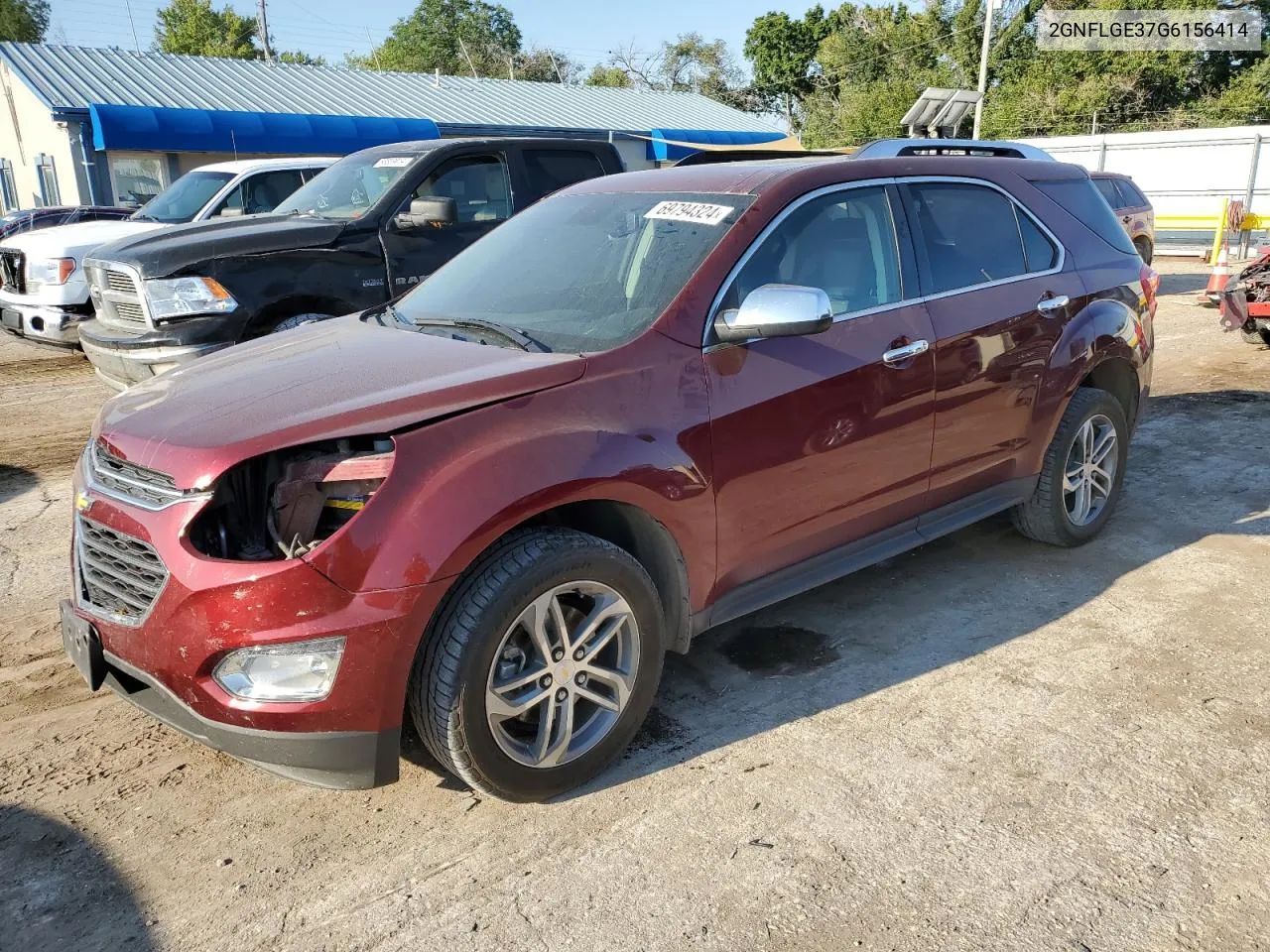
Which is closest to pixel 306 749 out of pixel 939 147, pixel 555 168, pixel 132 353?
pixel 132 353

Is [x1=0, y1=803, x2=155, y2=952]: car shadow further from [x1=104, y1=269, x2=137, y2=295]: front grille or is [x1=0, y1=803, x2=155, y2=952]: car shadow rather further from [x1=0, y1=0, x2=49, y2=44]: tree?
[x1=0, y1=0, x2=49, y2=44]: tree

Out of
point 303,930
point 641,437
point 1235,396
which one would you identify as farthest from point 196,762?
point 1235,396

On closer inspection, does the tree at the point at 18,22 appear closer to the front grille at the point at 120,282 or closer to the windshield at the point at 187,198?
the windshield at the point at 187,198

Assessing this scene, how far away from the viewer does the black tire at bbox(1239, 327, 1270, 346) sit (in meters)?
10.1

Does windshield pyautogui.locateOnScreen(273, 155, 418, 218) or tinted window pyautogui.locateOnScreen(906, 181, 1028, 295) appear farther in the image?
windshield pyautogui.locateOnScreen(273, 155, 418, 218)

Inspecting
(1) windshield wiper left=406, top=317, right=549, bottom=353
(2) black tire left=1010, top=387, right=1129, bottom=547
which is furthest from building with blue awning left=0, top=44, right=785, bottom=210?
(1) windshield wiper left=406, top=317, right=549, bottom=353

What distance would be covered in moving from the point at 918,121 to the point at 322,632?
14.3 m

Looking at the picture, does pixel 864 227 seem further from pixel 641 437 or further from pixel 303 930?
pixel 303 930

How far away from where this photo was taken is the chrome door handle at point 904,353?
3.71 meters

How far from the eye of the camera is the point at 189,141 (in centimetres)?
2306

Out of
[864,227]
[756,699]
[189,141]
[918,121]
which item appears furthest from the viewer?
[189,141]

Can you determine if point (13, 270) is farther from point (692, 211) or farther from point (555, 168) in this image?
point (692, 211)

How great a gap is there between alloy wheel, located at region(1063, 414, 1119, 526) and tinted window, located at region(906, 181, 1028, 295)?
3.10 feet

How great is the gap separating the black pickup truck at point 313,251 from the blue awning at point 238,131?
15442 mm
